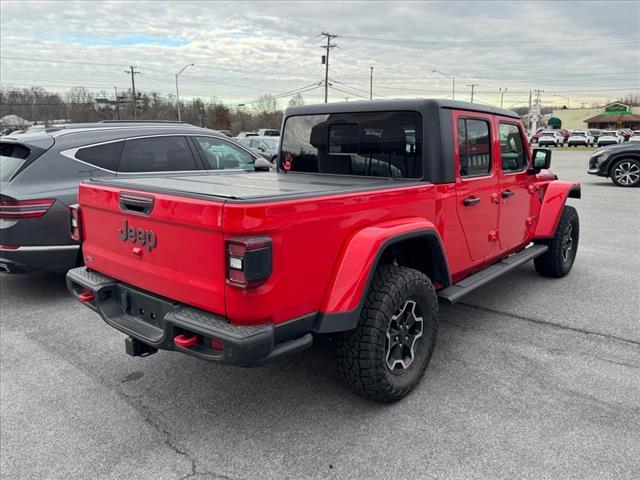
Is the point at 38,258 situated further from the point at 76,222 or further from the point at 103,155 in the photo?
the point at 76,222

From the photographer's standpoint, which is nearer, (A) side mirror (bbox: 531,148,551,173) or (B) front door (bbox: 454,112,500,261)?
(B) front door (bbox: 454,112,500,261)

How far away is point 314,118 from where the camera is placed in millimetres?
4340

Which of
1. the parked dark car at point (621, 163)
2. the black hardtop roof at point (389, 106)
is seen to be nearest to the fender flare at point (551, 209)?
the black hardtop roof at point (389, 106)

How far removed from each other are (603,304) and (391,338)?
2.96m

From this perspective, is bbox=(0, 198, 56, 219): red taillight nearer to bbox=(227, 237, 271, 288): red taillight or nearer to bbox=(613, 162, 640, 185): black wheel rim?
bbox=(227, 237, 271, 288): red taillight

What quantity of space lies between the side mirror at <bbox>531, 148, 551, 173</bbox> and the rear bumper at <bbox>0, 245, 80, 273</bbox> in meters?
4.64

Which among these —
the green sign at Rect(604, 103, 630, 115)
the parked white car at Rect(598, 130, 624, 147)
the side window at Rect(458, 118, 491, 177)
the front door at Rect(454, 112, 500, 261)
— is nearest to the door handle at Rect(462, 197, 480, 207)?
the front door at Rect(454, 112, 500, 261)

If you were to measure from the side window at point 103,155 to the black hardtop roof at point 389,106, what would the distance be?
218 centimetres

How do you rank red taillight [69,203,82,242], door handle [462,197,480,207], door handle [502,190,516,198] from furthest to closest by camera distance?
door handle [502,190,516,198]
door handle [462,197,480,207]
red taillight [69,203,82,242]

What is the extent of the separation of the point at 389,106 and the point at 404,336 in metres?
1.72

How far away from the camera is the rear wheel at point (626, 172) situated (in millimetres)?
13906

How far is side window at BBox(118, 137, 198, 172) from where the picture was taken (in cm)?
570

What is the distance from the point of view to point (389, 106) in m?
3.76

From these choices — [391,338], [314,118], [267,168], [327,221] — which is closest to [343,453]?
[391,338]
